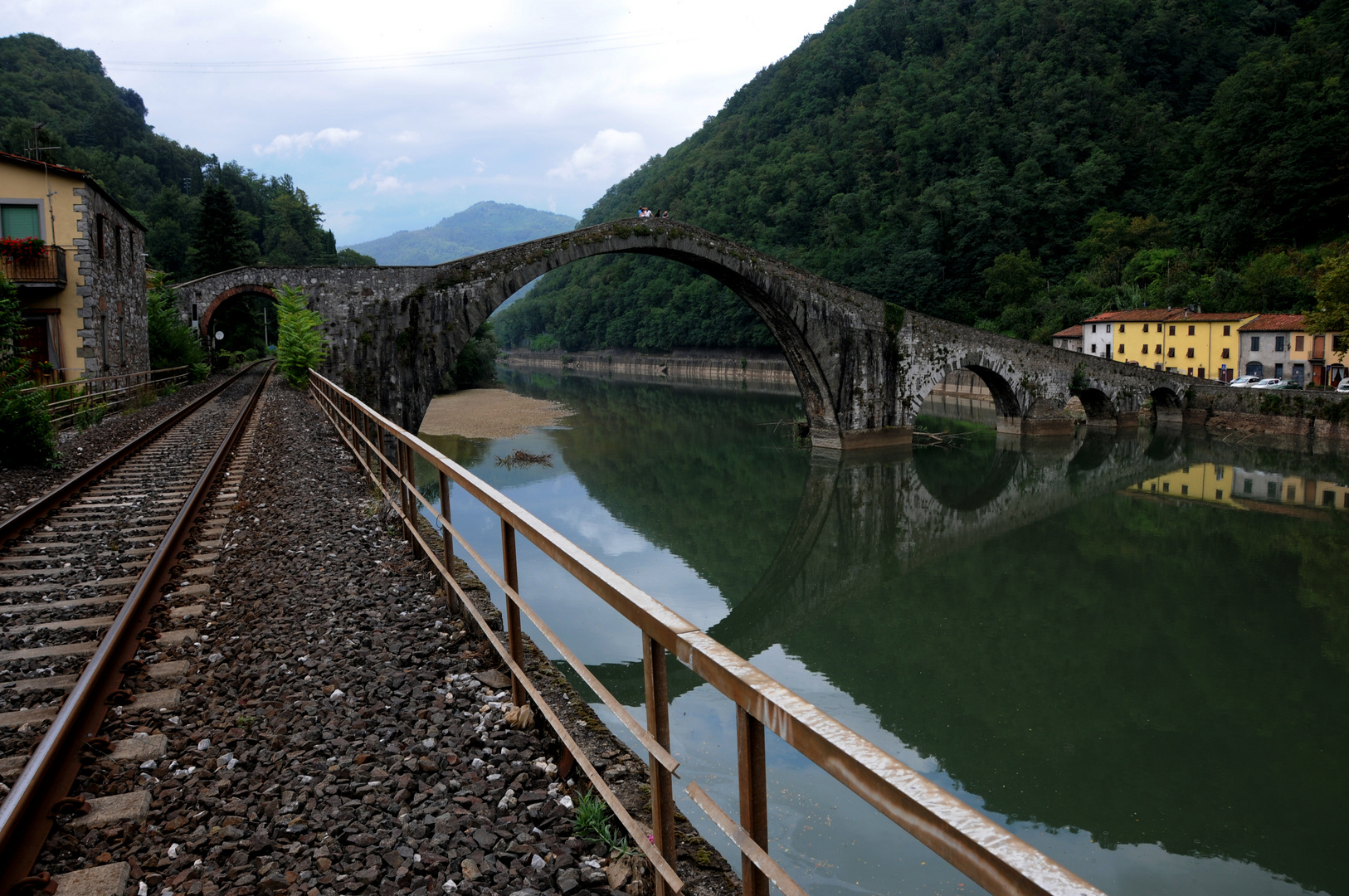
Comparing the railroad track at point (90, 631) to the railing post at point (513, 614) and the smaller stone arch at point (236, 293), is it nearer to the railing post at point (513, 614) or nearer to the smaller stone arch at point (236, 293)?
the railing post at point (513, 614)

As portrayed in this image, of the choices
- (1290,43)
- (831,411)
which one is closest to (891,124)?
(1290,43)

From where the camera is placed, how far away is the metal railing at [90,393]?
12.7 m

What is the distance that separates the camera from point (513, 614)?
3223 mm

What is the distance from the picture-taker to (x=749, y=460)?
24500 millimetres

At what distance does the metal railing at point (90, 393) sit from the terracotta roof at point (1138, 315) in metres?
42.8

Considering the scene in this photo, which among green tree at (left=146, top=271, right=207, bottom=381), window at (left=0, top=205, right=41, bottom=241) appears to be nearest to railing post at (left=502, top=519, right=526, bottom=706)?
window at (left=0, top=205, right=41, bottom=241)

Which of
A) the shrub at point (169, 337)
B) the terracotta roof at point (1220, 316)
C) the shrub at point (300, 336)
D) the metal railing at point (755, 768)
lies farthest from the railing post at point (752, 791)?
the terracotta roof at point (1220, 316)

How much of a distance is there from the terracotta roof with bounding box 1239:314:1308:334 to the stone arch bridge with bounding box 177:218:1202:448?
27.2 feet

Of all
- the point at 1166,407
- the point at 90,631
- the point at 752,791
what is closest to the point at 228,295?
the point at 90,631

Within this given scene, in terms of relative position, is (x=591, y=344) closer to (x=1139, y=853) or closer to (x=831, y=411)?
(x=831, y=411)

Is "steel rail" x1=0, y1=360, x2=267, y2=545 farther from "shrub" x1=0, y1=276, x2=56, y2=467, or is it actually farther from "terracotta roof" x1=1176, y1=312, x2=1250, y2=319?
"terracotta roof" x1=1176, y1=312, x2=1250, y2=319

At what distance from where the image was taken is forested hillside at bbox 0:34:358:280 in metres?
43.2

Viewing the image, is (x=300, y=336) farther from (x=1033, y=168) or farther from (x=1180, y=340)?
(x=1033, y=168)

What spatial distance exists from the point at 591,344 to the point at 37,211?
77466 mm
